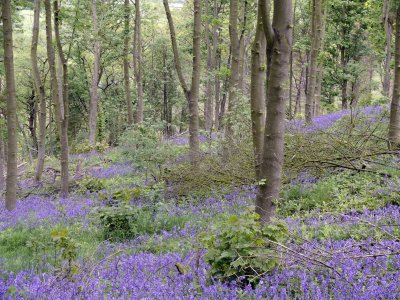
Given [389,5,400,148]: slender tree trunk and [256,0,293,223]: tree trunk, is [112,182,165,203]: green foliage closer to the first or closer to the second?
[256,0,293,223]: tree trunk

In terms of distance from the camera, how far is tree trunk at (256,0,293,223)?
159 inches

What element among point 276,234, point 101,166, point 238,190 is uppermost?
point 276,234

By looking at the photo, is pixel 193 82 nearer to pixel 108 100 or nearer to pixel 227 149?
pixel 227 149

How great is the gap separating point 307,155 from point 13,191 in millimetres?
6756

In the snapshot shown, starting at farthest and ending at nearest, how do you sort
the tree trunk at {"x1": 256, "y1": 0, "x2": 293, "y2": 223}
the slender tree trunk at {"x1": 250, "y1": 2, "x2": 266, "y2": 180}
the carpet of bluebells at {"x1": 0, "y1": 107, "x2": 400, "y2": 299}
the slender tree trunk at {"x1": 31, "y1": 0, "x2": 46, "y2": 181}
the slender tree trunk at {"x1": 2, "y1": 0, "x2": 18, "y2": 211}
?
the slender tree trunk at {"x1": 31, "y1": 0, "x2": 46, "y2": 181} < the slender tree trunk at {"x1": 2, "y1": 0, "x2": 18, "y2": 211} < the slender tree trunk at {"x1": 250, "y1": 2, "x2": 266, "y2": 180} < the tree trunk at {"x1": 256, "y1": 0, "x2": 293, "y2": 223} < the carpet of bluebells at {"x1": 0, "y1": 107, "x2": 400, "y2": 299}

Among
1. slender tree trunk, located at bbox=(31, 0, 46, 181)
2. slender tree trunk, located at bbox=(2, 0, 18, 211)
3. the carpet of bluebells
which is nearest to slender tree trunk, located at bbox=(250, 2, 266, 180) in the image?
the carpet of bluebells

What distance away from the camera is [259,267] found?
3.64 m

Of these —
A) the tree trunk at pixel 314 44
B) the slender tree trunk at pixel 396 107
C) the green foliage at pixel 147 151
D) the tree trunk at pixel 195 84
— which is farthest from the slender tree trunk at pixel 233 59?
the slender tree trunk at pixel 396 107

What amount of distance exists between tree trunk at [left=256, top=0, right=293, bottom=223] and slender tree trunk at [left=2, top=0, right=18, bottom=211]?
21.7 feet

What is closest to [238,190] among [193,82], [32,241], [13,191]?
[193,82]

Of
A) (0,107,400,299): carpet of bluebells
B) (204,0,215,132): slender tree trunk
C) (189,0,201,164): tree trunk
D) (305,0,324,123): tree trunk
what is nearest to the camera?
(0,107,400,299): carpet of bluebells

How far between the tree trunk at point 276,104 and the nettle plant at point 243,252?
0.35m

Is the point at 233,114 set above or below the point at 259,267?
above

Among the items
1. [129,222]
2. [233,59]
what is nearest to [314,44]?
[233,59]
